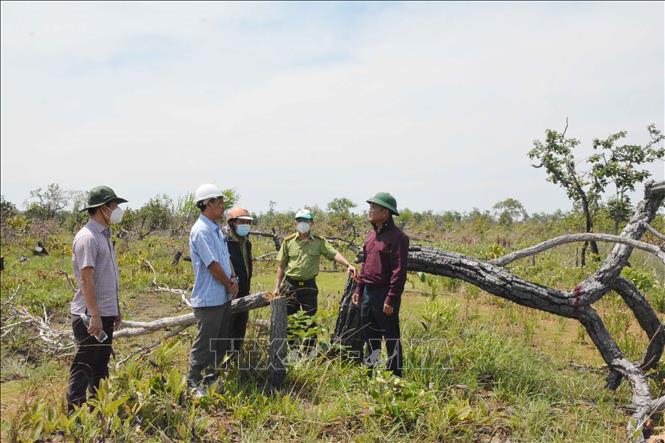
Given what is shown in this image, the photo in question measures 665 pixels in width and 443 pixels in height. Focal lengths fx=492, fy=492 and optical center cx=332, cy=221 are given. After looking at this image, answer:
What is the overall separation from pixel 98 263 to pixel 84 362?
73 cm

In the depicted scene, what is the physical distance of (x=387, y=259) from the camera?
4.36 meters

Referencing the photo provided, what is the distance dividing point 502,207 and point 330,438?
34.0 metres

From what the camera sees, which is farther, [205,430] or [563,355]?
[563,355]

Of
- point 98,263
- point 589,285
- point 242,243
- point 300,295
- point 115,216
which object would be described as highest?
point 115,216

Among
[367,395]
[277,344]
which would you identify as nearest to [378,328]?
[367,395]

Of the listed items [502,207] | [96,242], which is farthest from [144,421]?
[502,207]

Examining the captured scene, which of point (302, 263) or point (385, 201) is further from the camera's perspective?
point (302, 263)

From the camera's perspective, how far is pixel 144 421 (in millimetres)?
3488

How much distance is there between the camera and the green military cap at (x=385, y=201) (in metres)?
4.34

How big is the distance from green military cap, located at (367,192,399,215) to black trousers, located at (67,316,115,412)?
7.68 feet

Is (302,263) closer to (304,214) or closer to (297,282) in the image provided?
(297,282)

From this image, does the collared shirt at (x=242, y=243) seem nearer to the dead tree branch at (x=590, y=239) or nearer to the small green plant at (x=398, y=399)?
the small green plant at (x=398, y=399)

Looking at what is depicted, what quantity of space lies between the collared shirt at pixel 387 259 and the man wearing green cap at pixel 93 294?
2.12m

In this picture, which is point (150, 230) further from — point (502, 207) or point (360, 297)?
point (502, 207)
